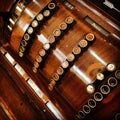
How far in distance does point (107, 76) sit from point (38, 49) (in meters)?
0.74

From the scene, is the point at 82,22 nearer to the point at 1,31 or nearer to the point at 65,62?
the point at 65,62

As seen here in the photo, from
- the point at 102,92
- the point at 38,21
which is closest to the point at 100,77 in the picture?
the point at 102,92

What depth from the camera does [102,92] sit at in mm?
1728

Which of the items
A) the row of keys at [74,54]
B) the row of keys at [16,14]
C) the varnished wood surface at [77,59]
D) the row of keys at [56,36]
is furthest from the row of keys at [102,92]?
the row of keys at [16,14]

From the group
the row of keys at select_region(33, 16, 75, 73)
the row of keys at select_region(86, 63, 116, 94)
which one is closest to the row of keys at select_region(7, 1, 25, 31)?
the row of keys at select_region(33, 16, 75, 73)

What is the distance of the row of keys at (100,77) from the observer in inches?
68.4

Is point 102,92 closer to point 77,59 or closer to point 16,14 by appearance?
point 77,59

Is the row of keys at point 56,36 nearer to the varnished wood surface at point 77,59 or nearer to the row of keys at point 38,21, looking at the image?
the varnished wood surface at point 77,59

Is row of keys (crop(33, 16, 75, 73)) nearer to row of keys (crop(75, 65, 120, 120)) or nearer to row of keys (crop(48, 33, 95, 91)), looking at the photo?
row of keys (crop(48, 33, 95, 91))

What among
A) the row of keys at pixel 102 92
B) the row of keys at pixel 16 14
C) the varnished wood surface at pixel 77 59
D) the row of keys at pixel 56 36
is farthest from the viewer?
the row of keys at pixel 16 14

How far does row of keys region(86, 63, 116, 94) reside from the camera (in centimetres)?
174

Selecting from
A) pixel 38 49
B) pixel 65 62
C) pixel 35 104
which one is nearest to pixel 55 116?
pixel 35 104

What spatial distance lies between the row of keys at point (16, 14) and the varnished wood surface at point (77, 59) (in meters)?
0.08

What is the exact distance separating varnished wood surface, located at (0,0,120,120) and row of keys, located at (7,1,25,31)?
0.08 meters
